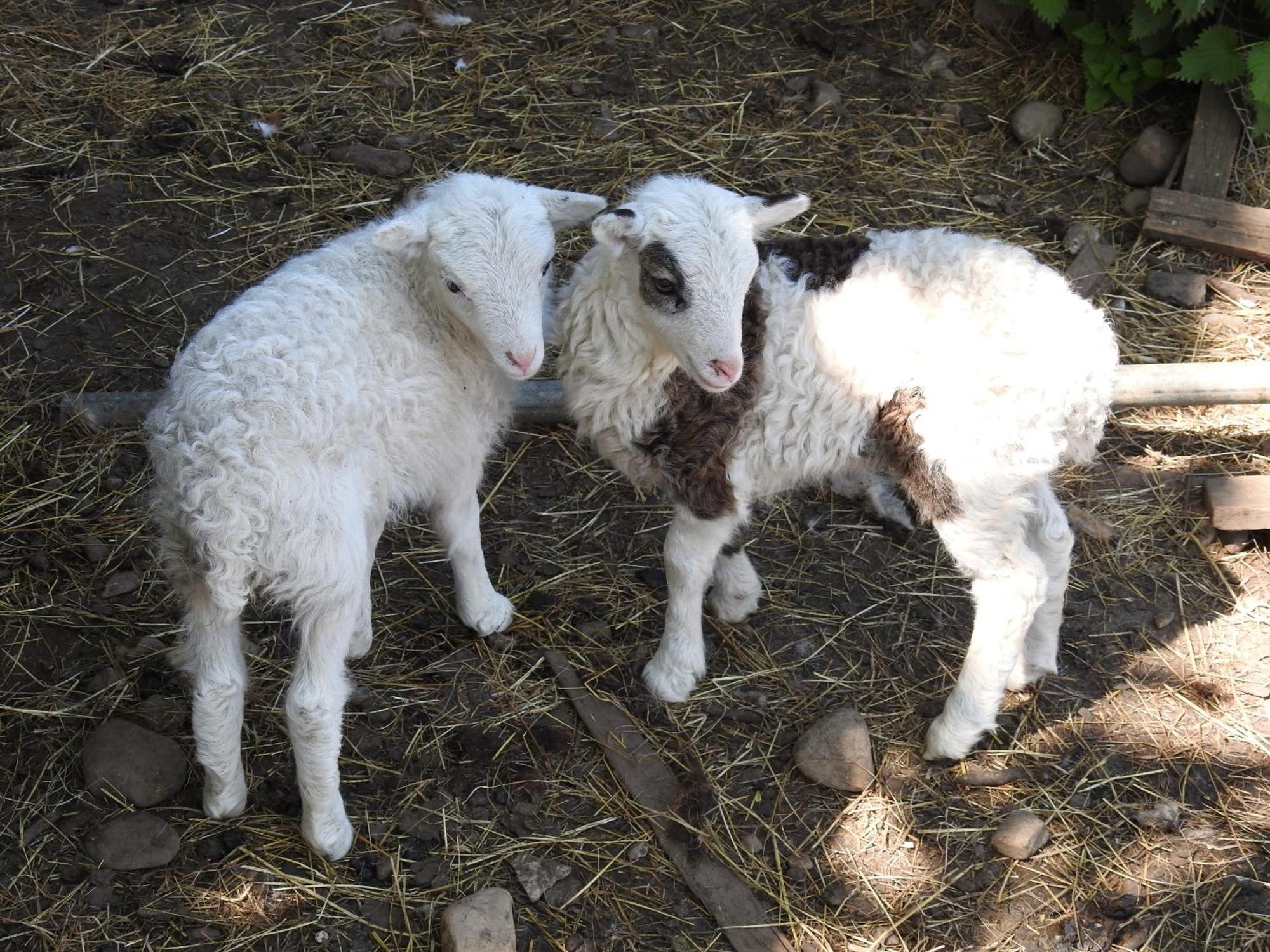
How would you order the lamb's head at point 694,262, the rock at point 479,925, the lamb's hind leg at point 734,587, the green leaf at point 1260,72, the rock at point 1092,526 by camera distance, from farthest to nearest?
1. the green leaf at point 1260,72
2. the rock at point 1092,526
3. the lamb's hind leg at point 734,587
4. the lamb's head at point 694,262
5. the rock at point 479,925

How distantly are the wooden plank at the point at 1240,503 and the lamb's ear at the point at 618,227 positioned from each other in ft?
10.2

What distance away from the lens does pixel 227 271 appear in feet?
19.4

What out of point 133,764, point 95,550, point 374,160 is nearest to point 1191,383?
point 374,160

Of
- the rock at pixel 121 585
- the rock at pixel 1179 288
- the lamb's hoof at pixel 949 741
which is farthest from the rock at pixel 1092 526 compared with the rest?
the rock at pixel 121 585

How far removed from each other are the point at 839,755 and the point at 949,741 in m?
0.43

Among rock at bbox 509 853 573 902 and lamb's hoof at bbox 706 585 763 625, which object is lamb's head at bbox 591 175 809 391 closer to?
lamb's hoof at bbox 706 585 763 625

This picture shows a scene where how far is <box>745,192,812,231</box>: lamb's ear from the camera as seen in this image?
403cm

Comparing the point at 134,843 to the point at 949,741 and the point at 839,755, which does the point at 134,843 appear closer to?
the point at 839,755

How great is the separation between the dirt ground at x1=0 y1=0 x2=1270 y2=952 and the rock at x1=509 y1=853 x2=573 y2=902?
0.10 ft

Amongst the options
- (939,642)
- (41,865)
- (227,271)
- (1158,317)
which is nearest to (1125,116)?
(1158,317)

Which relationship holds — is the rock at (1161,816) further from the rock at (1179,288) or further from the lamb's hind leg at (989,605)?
the rock at (1179,288)

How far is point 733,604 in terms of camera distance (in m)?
4.97

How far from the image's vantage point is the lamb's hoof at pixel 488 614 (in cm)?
480

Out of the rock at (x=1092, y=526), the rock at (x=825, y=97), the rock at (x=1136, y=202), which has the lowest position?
the rock at (x=1092, y=526)
